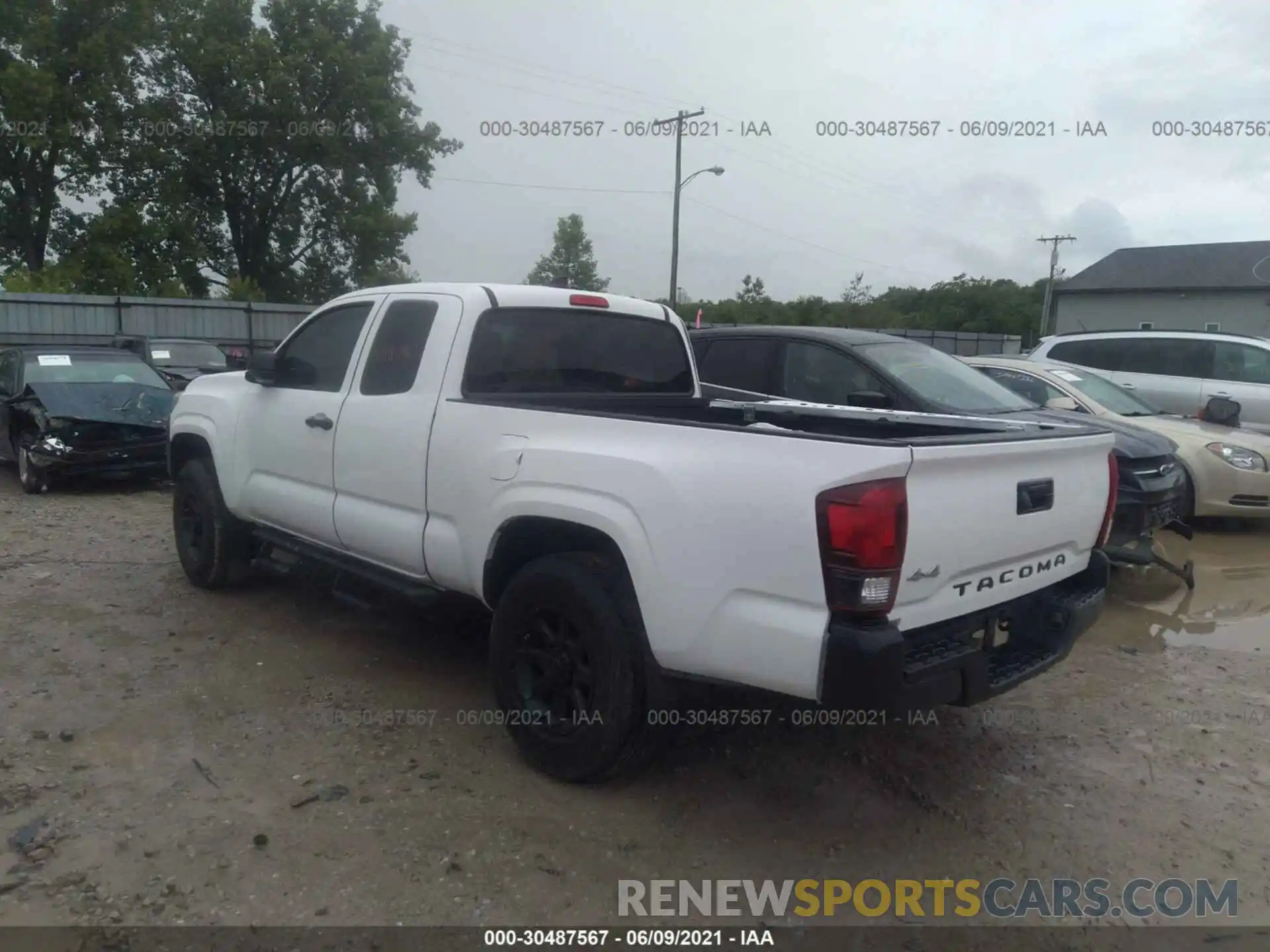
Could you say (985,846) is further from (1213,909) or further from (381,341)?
(381,341)

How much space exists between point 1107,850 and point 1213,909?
361mm

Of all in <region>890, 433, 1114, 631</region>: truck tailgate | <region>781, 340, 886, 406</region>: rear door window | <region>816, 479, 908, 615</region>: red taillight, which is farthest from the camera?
<region>781, 340, 886, 406</region>: rear door window

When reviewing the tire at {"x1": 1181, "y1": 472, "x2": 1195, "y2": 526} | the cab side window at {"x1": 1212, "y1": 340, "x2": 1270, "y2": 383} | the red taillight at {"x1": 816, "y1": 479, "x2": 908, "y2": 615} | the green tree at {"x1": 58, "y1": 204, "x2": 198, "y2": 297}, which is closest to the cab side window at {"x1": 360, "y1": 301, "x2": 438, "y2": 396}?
the red taillight at {"x1": 816, "y1": 479, "x2": 908, "y2": 615}

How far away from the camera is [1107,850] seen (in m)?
3.43

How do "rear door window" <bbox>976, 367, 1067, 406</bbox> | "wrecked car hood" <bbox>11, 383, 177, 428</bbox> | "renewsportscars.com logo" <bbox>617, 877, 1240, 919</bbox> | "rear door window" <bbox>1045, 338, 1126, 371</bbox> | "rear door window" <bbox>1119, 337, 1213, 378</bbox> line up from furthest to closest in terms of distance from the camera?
1. "rear door window" <bbox>1045, 338, 1126, 371</bbox>
2. "rear door window" <bbox>1119, 337, 1213, 378</bbox>
3. "wrecked car hood" <bbox>11, 383, 177, 428</bbox>
4. "rear door window" <bbox>976, 367, 1067, 406</bbox>
5. "renewsportscars.com logo" <bbox>617, 877, 1240, 919</bbox>

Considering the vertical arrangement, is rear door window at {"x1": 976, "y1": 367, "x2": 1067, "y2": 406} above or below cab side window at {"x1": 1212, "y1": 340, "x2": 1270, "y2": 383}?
below

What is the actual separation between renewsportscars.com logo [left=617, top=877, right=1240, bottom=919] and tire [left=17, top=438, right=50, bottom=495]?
27.8 feet

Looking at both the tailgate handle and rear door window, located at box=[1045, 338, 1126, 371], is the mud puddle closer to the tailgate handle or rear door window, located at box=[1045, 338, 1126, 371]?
the tailgate handle

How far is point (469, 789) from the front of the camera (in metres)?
3.71

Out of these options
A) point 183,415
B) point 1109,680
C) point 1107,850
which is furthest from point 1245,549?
point 183,415

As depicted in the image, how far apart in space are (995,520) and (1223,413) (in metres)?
6.54

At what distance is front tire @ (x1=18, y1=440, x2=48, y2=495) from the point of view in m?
9.34

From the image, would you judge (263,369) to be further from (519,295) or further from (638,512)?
→ (638,512)

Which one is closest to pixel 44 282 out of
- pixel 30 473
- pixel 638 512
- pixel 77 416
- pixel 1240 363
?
pixel 30 473
